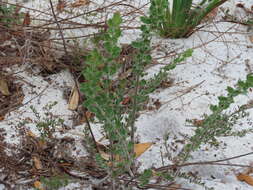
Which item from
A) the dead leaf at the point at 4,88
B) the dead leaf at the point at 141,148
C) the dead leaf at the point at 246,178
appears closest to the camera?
the dead leaf at the point at 246,178

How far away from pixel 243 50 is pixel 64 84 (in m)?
1.09

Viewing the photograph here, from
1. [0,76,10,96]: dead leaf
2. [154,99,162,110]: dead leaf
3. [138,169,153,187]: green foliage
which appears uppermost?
[0,76,10,96]: dead leaf

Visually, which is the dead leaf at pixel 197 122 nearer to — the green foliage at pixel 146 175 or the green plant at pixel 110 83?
the green plant at pixel 110 83

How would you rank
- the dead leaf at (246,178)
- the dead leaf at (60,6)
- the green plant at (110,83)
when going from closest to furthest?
the green plant at (110,83), the dead leaf at (246,178), the dead leaf at (60,6)

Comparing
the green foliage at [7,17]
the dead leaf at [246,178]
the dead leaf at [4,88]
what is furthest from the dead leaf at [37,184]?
the green foliage at [7,17]

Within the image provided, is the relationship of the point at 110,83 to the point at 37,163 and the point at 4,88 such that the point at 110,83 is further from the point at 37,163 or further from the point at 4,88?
the point at 4,88

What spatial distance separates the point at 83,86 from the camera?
3.00 feet

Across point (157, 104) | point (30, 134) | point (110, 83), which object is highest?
point (110, 83)

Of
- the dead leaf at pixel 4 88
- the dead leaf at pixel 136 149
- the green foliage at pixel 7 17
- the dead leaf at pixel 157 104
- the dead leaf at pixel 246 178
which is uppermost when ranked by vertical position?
the green foliage at pixel 7 17

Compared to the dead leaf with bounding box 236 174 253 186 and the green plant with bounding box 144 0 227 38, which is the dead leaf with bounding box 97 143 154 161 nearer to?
the dead leaf with bounding box 236 174 253 186

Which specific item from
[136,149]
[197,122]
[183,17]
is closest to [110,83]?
[136,149]

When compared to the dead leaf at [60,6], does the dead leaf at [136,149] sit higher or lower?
lower

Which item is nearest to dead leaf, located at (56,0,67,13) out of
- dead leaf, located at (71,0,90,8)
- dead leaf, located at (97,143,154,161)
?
dead leaf, located at (71,0,90,8)

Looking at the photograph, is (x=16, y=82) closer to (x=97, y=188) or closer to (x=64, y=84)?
(x=64, y=84)
